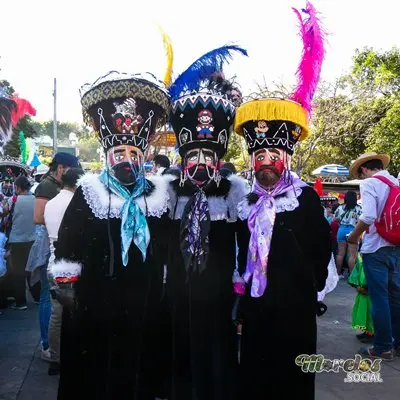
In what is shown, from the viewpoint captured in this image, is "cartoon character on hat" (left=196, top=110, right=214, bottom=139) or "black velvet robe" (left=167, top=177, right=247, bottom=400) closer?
"black velvet robe" (left=167, top=177, right=247, bottom=400)

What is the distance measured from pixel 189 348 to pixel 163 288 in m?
0.45

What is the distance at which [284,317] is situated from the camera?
319cm

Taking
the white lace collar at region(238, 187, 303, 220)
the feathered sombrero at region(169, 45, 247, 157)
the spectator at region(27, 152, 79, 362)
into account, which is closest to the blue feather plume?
the feathered sombrero at region(169, 45, 247, 157)

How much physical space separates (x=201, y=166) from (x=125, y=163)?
0.54 metres

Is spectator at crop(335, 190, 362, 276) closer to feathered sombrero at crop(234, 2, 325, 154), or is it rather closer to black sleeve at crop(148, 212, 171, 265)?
feathered sombrero at crop(234, 2, 325, 154)

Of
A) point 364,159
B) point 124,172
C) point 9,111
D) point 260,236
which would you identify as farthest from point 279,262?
point 9,111

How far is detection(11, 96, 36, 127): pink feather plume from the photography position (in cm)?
458

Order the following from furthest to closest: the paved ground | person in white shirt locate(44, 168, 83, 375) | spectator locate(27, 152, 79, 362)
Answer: spectator locate(27, 152, 79, 362) < the paved ground < person in white shirt locate(44, 168, 83, 375)

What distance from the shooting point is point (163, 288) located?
3.28 m

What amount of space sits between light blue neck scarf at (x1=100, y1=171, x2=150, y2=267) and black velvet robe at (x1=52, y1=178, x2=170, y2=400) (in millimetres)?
70

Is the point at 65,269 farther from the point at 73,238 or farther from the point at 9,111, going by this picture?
the point at 9,111

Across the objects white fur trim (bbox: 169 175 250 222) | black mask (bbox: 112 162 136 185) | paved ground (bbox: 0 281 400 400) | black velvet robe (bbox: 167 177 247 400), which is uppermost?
black mask (bbox: 112 162 136 185)

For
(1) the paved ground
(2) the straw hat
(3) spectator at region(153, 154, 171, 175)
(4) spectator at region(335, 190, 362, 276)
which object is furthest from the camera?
(4) spectator at region(335, 190, 362, 276)

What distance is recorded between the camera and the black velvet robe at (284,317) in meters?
3.17
